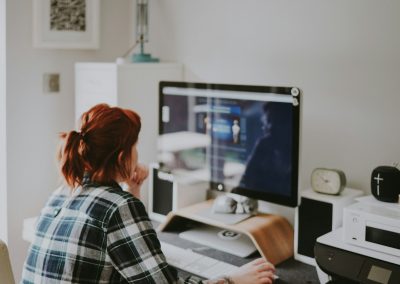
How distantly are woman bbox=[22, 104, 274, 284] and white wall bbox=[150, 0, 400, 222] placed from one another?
75cm

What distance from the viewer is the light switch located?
9.25 ft

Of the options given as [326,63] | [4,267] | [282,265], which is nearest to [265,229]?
[282,265]

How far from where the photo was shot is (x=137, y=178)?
2.17m

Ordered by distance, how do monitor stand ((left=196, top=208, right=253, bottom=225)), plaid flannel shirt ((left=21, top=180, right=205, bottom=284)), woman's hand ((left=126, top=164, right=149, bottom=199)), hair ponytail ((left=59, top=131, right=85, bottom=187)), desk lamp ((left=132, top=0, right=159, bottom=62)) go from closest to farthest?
plaid flannel shirt ((left=21, top=180, right=205, bottom=284))
hair ponytail ((left=59, top=131, right=85, bottom=187))
woman's hand ((left=126, top=164, right=149, bottom=199))
monitor stand ((left=196, top=208, right=253, bottom=225))
desk lamp ((left=132, top=0, right=159, bottom=62))

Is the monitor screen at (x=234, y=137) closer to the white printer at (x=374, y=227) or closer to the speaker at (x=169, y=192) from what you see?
the speaker at (x=169, y=192)

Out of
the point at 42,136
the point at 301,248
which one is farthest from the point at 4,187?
the point at 301,248

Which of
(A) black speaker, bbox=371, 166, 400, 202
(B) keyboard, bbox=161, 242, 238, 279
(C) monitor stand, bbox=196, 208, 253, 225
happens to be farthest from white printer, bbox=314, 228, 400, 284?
(C) monitor stand, bbox=196, 208, 253, 225

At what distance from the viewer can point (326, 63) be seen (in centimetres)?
228

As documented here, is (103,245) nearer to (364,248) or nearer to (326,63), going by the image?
(364,248)

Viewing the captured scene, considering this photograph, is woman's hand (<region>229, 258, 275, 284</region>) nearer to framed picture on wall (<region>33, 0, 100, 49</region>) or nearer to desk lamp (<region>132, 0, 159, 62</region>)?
desk lamp (<region>132, 0, 159, 62</region>)

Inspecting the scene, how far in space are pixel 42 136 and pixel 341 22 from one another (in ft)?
4.90

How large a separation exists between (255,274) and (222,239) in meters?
0.58

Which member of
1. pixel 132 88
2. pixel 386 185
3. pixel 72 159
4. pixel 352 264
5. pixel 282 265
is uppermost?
pixel 132 88

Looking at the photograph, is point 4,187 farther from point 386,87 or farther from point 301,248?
point 386,87
